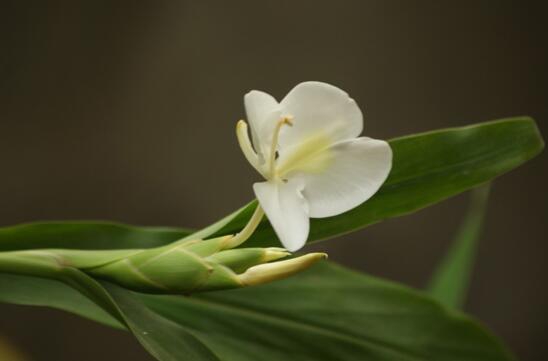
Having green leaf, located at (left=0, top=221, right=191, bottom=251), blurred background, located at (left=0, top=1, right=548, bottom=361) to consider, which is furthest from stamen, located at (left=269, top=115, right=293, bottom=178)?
blurred background, located at (left=0, top=1, right=548, bottom=361)

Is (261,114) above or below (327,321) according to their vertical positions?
above

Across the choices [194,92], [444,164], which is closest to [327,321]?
[444,164]

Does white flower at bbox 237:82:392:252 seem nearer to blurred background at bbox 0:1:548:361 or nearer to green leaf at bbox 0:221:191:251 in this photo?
green leaf at bbox 0:221:191:251

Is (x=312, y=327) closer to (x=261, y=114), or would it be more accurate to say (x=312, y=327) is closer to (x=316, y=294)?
(x=316, y=294)

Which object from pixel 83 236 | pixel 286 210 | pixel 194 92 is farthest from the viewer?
pixel 194 92

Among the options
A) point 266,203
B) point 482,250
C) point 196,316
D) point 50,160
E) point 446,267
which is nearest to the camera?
point 266,203

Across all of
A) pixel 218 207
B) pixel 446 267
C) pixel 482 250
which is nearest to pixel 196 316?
pixel 446 267

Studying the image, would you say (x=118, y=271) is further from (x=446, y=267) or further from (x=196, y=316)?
(x=446, y=267)
